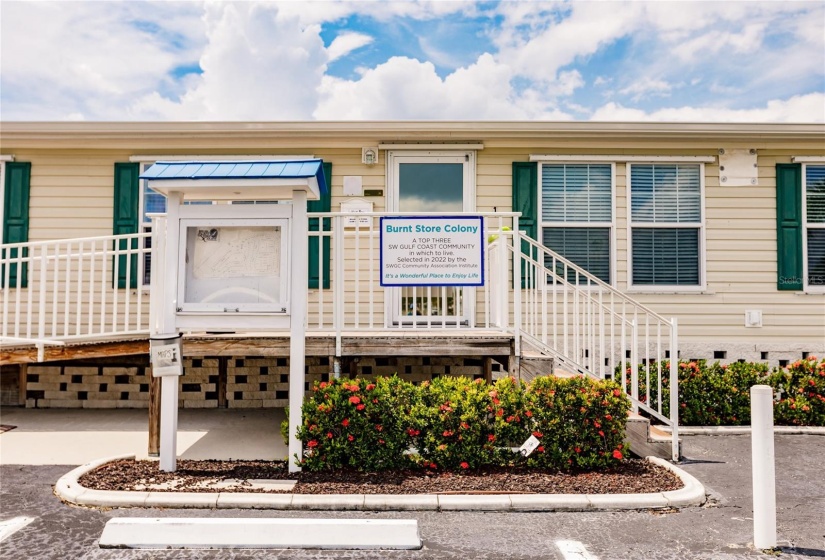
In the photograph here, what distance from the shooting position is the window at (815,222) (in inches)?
291

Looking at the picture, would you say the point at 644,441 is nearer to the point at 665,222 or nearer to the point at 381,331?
the point at 381,331

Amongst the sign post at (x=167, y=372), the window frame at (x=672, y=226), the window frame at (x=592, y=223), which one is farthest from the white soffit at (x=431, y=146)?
the sign post at (x=167, y=372)

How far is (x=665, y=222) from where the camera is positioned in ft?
24.2

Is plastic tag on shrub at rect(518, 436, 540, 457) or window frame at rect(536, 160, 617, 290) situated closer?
plastic tag on shrub at rect(518, 436, 540, 457)

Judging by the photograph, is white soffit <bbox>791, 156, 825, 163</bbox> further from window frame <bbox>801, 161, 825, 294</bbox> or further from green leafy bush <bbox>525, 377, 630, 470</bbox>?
green leafy bush <bbox>525, 377, 630, 470</bbox>

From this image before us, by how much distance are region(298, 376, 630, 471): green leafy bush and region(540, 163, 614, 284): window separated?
2989 millimetres

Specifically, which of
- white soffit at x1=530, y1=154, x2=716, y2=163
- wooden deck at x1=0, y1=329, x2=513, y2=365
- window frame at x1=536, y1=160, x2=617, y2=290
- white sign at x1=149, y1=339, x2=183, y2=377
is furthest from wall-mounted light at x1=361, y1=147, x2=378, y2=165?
white sign at x1=149, y1=339, x2=183, y2=377

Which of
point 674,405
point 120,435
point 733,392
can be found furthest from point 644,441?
point 120,435

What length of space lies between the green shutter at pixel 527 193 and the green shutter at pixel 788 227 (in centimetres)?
336

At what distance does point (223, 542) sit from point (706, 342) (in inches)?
257

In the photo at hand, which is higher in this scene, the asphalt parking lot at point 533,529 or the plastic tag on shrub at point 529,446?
the plastic tag on shrub at point 529,446

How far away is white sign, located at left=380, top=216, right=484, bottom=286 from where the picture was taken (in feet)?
16.6

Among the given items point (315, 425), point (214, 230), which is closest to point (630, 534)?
point (315, 425)

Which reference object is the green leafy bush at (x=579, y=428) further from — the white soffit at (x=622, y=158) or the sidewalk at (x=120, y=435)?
the white soffit at (x=622, y=158)
